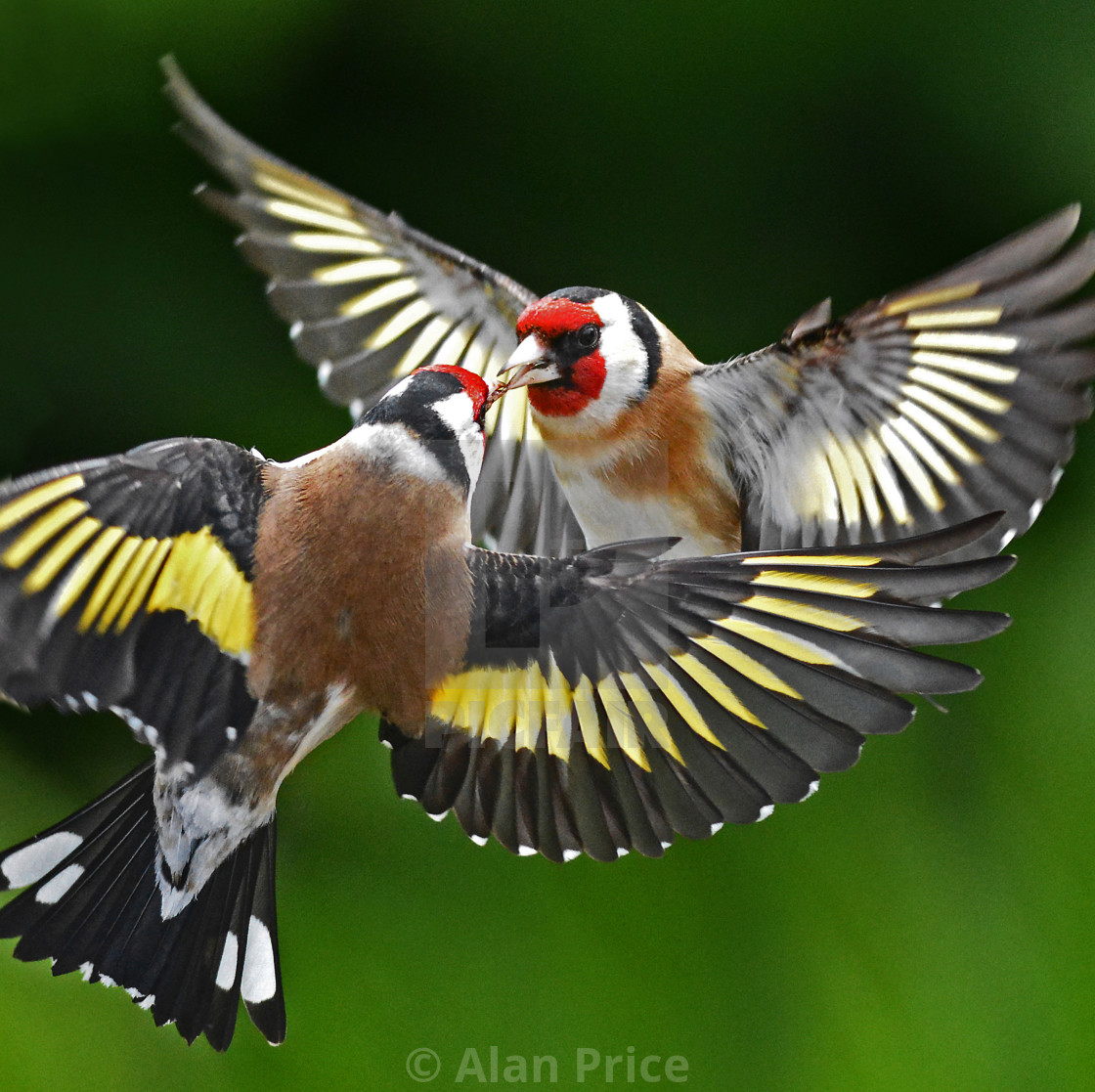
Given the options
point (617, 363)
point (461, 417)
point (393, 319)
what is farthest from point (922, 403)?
point (393, 319)

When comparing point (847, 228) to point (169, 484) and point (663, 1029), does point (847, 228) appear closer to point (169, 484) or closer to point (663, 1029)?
point (663, 1029)

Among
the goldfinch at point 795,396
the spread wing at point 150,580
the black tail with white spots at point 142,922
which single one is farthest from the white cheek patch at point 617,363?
the black tail with white spots at point 142,922

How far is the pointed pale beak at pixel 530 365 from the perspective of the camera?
2.75 ft

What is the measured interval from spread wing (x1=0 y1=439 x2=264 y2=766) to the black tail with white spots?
14 centimetres

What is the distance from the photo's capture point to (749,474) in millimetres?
985

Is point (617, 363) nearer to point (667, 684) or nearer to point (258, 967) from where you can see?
point (667, 684)

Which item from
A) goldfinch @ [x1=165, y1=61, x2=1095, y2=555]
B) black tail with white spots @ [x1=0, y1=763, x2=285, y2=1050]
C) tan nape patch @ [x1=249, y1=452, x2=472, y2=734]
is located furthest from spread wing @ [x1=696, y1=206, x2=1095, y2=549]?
black tail with white spots @ [x1=0, y1=763, x2=285, y2=1050]

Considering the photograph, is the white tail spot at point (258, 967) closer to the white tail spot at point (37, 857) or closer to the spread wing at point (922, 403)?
the white tail spot at point (37, 857)

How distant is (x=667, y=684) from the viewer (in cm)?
78

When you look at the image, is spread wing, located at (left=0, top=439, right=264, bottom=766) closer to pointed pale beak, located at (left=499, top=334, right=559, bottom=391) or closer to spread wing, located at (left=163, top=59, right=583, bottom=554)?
pointed pale beak, located at (left=499, top=334, right=559, bottom=391)

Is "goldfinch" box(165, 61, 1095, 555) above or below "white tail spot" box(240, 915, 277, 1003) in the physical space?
above

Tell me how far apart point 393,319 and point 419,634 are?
1.66 ft

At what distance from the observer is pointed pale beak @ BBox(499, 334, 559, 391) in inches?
33.0

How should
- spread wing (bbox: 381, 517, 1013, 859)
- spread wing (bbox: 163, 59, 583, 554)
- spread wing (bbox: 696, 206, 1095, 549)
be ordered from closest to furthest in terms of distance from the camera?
spread wing (bbox: 381, 517, 1013, 859) → spread wing (bbox: 696, 206, 1095, 549) → spread wing (bbox: 163, 59, 583, 554)
